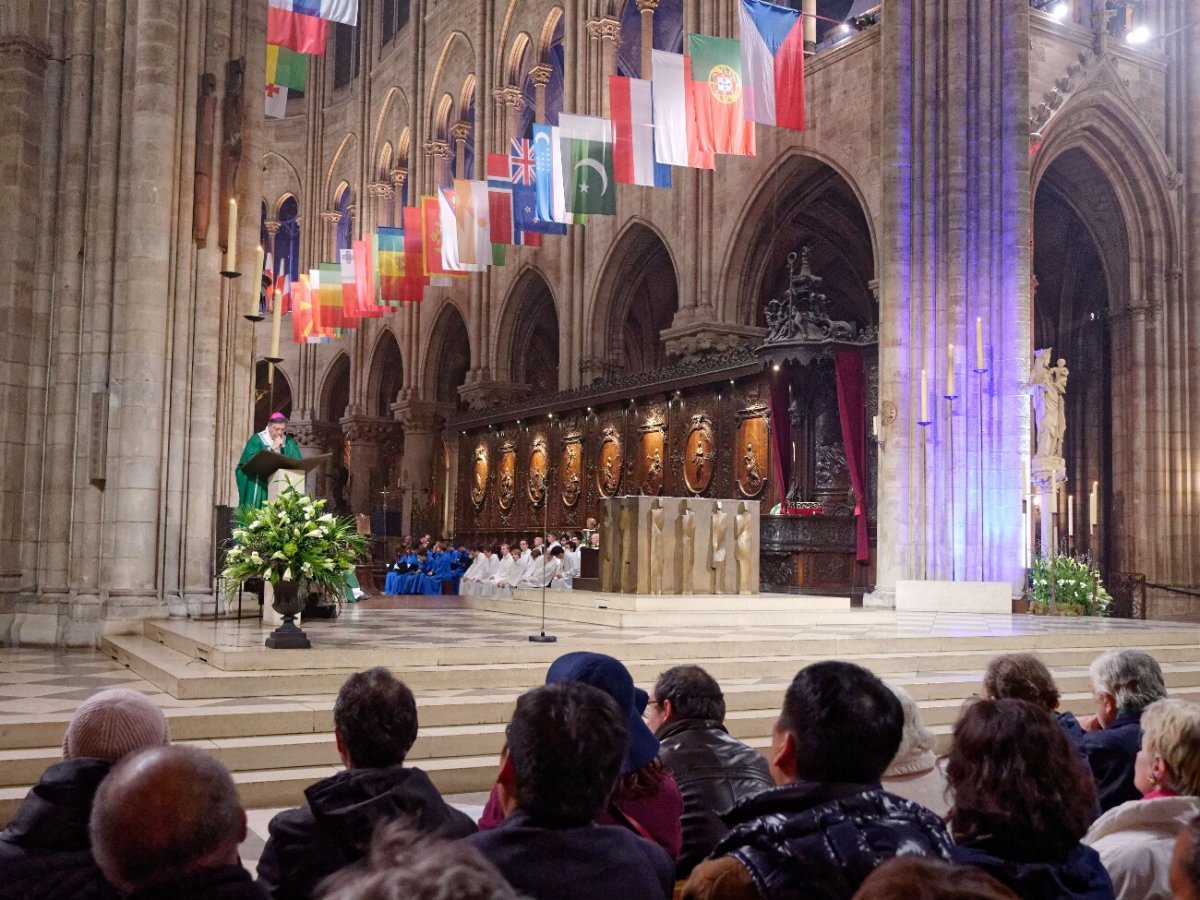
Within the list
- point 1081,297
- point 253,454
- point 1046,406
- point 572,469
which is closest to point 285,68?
point 253,454

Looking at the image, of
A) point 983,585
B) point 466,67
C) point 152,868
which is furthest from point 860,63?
point 152,868

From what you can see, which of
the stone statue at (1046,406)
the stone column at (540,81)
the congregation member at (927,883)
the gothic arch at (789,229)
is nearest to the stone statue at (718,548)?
the gothic arch at (789,229)

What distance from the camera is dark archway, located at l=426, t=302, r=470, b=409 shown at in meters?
32.6

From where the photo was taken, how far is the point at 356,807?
9.06ft

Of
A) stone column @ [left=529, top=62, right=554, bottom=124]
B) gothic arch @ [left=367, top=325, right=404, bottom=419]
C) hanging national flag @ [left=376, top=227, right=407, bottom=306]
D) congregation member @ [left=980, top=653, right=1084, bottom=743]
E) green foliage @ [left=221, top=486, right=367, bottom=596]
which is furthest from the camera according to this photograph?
gothic arch @ [left=367, top=325, right=404, bottom=419]

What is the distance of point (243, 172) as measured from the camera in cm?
1141

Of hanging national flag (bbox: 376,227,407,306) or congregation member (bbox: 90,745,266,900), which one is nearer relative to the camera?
congregation member (bbox: 90,745,266,900)

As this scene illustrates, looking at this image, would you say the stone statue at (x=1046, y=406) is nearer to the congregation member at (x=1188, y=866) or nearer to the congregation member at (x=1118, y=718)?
the congregation member at (x=1118, y=718)

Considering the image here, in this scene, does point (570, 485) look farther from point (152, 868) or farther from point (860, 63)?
point (152, 868)

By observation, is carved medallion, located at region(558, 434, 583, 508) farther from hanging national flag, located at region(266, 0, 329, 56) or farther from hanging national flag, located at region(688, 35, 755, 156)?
hanging national flag, located at region(266, 0, 329, 56)

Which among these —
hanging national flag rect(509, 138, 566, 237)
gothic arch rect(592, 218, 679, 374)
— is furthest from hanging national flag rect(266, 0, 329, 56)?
gothic arch rect(592, 218, 679, 374)

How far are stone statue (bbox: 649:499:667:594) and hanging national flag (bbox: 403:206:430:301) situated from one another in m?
11.5

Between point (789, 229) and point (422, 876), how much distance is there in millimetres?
24193

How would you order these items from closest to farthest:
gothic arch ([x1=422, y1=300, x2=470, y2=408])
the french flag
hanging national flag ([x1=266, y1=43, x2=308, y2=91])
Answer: the french flag < hanging national flag ([x1=266, y1=43, x2=308, y2=91]) < gothic arch ([x1=422, y1=300, x2=470, y2=408])
